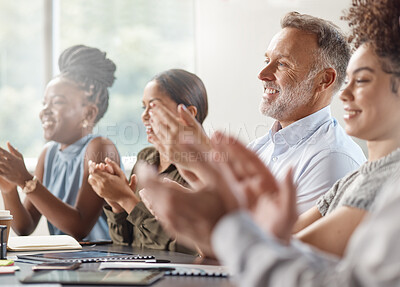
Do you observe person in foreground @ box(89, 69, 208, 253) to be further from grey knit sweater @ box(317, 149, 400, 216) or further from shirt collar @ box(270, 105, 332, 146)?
grey knit sweater @ box(317, 149, 400, 216)

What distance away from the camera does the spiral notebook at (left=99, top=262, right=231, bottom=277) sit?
3.83ft

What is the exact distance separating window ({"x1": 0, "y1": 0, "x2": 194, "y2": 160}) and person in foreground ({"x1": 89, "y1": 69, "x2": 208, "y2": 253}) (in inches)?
46.8

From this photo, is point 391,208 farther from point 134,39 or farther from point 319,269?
point 134,39

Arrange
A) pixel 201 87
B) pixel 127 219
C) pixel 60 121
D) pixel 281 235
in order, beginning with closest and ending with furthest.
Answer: pixel 281 235, pixel 127 219, pixel 201 87, pixel 60 121

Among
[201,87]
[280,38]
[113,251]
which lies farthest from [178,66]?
[113,251]

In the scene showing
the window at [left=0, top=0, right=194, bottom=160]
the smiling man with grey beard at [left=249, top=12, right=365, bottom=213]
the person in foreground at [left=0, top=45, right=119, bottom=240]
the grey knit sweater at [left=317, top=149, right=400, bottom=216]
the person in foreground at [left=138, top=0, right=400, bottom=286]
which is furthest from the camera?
the window at [left=0, top=0, right=194, bottom=160]

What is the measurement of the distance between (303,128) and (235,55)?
113 centimetres

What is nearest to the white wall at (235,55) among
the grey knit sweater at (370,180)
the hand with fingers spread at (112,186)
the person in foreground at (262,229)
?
the hand with fingers spread at (112,186)

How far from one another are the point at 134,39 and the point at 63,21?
1.56ft

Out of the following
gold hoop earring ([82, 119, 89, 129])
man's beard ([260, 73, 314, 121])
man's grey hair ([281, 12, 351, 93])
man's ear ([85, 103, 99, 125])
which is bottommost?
gold hoop earring ([82, 119, 89, 129])

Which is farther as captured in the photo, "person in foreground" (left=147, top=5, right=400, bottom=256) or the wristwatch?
the wristwatch

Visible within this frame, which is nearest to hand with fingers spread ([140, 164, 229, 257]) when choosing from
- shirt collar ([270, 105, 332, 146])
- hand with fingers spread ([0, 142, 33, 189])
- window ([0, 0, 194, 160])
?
shirt collar ([270, 105, 332, 146])

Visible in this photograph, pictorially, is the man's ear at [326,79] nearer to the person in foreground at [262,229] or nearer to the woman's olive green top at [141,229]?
the woman's olive green top at [141,229]

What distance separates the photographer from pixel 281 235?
759mm
